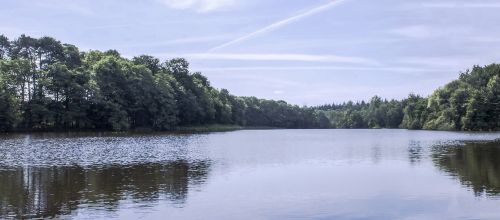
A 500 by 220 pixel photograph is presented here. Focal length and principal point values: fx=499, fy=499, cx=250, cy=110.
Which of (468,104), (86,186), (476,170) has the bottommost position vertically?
(86,186)

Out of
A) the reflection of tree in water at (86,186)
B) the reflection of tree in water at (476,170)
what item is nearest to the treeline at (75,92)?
the reflection of tree in water at (86,186)

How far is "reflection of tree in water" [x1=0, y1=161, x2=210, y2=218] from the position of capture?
2158cm

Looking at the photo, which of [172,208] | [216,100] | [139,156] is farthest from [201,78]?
[172,208]

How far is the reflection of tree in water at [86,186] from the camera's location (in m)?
21.6

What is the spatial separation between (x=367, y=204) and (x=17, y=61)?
93141mm

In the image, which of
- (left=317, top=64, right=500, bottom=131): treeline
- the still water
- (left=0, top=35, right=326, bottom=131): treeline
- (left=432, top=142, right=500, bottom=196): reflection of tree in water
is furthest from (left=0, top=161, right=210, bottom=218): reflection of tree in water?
(left=317, top=64, right=500, bottom=131): treeline

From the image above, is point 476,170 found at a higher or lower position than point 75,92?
lower

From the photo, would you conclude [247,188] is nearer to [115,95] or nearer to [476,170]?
[476,170]

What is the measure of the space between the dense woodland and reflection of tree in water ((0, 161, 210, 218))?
211 feet

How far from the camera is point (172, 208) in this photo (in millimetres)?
21375

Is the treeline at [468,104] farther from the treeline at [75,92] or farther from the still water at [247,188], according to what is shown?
the still water at [247,188]

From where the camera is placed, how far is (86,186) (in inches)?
1081

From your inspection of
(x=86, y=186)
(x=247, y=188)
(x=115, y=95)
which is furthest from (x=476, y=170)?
(x=115, y=95)

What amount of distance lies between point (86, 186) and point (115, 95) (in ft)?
295
